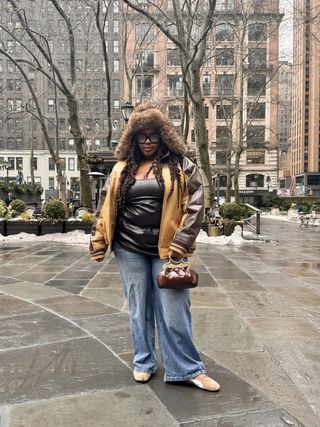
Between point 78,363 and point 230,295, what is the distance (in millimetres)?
2999

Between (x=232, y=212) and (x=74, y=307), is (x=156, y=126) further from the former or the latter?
(x=232, y=212)

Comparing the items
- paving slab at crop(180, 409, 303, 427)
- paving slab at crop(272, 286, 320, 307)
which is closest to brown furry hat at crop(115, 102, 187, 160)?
paving slab at crop(180, 409, 303, 427)

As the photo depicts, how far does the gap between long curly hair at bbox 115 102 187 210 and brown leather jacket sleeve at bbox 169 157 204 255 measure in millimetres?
94

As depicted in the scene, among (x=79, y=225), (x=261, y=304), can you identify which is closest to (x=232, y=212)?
(x=79, y=225)

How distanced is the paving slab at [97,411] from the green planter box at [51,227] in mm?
11543

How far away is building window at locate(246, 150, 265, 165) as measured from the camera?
63.1 m

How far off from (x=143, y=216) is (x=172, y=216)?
0.67 ft

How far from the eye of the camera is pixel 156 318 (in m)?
3.06

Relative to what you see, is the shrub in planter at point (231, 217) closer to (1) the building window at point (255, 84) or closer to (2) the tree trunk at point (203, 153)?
(2) the tree trunk at point (203, 153)

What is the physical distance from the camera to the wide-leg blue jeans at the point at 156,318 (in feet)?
9.55

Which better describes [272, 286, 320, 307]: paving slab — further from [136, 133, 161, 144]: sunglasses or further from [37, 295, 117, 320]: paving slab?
[136, 133, 161, 144]: sunglasses

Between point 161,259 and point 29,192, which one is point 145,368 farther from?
point 29,192

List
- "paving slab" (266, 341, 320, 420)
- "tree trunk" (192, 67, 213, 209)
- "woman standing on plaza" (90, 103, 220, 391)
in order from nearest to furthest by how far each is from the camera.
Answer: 1. "woman standing on plaza" (90, 103, 220, 391)
2. "paving slab" (266, 341, 320, 420)
3. "tree trunk" (192, 67, 213, 209)

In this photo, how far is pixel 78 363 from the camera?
11.3 ft
